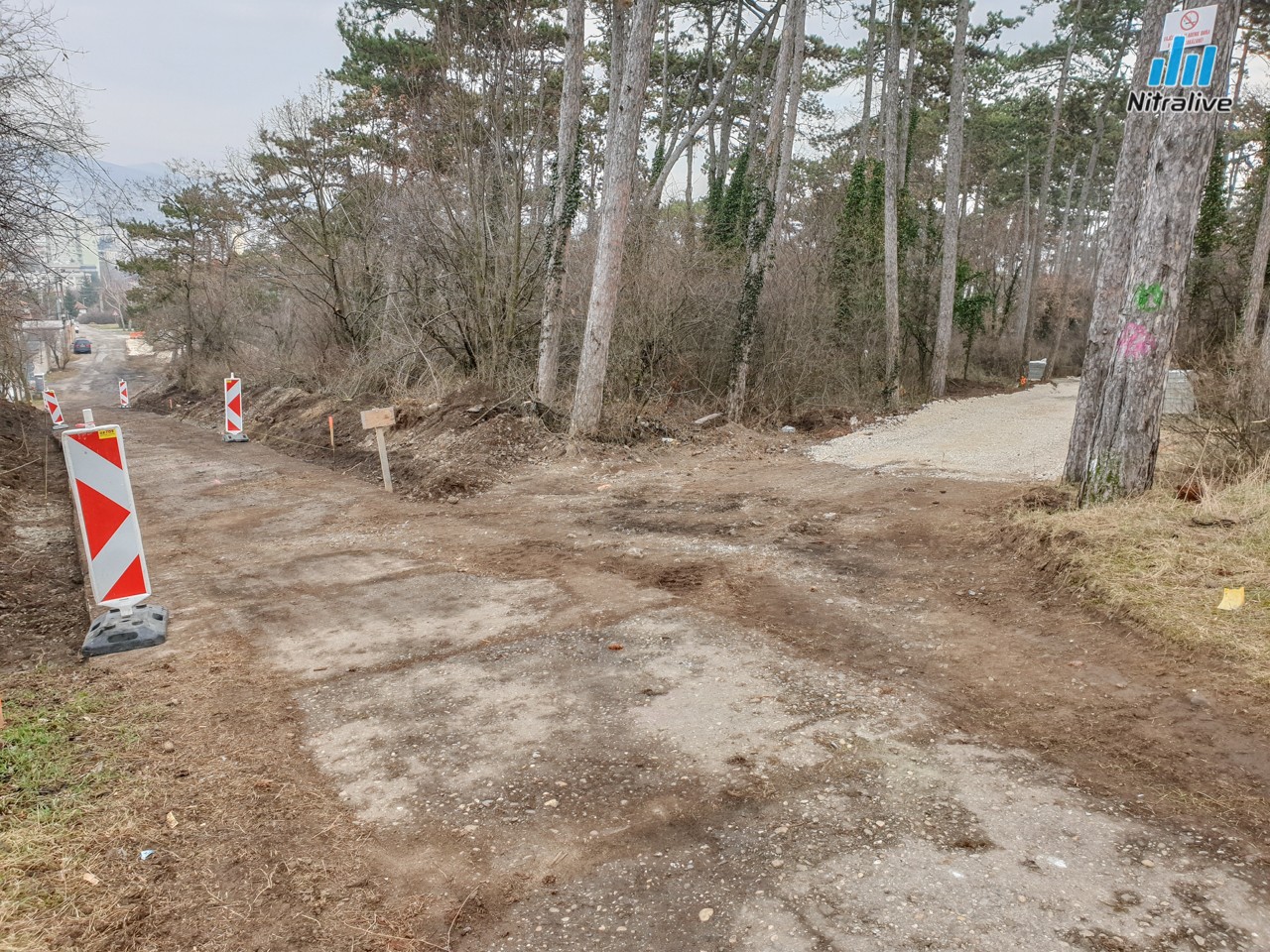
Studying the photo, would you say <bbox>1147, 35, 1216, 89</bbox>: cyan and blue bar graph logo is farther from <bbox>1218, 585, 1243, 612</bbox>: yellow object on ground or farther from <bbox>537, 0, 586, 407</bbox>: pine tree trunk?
<bbox>537, 0, 586, 407</bbox>: pine tree trunk

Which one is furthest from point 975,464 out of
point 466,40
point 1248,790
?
point 466,40

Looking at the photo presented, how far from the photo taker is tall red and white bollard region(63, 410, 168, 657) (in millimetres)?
4957

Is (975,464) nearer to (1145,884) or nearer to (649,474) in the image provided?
(649,474)

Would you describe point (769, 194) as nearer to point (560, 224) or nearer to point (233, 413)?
point (560, 224)

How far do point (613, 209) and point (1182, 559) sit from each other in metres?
9.11

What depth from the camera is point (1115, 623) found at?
4.95 metres

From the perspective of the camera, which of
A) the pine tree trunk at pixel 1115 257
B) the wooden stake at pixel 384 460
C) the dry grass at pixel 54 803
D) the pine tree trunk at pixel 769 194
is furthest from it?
the pine tree trunk at pixel 769 194

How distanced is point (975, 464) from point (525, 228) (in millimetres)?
8718

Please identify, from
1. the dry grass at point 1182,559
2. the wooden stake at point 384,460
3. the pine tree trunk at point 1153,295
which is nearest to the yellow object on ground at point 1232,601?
the dry grass at point 1182,559

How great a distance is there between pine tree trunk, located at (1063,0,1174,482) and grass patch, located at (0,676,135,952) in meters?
8.32

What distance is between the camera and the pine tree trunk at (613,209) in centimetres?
1163

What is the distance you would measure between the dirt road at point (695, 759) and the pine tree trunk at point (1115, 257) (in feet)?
6.15

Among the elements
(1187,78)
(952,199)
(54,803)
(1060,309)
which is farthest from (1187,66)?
(1060,309)

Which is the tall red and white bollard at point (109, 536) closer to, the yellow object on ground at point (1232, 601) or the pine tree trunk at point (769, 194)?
the yellow object on ground at point (1232, 601)
